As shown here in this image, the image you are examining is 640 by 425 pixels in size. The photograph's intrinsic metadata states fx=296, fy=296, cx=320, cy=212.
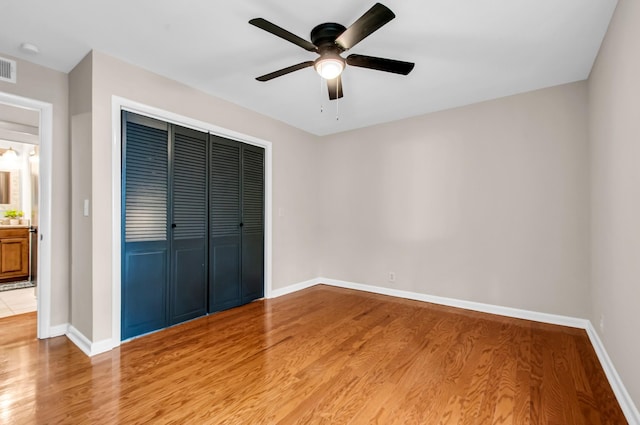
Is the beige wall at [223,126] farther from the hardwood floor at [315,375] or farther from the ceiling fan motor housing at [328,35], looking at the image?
the ceiling fan motor housing at [328,35]

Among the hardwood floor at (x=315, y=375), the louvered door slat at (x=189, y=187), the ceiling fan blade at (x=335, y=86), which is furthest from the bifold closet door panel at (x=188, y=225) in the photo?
the ceiling fan blade at (x=335, y=86)

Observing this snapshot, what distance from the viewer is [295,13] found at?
202 centimetres

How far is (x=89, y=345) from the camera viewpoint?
245 cm

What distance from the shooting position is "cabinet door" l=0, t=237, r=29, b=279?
4668 mm

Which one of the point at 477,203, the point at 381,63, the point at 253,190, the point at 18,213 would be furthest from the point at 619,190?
the point at 18,213

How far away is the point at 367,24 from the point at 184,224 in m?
2.52

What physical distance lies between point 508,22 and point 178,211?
3264 mm

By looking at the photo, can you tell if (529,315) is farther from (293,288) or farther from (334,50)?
(334,50)

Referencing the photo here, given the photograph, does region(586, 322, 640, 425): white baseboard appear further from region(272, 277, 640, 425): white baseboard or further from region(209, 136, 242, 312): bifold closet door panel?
region(209, 136, 242, 312): bifold closet door panel

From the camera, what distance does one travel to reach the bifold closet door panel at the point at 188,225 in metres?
3.04

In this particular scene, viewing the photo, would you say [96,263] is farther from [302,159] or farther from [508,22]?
[508,22]

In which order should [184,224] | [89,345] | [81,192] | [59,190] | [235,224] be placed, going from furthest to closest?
[235,224]
[184,224]
[59,190]
[81,192]
[89,345]

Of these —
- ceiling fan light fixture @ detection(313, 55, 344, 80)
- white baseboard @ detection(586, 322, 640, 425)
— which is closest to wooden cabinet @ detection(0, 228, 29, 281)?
ceiling fan light fixture @ detection(313, 55, 344, 80)

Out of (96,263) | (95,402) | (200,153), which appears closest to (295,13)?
(200,153)
